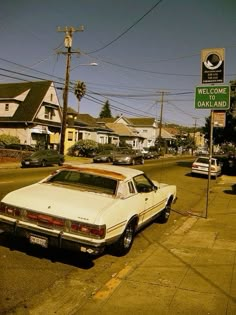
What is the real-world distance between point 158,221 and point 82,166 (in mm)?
3313

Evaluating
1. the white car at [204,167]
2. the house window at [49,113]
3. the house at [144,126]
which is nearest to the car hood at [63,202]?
the white car at [204,167]

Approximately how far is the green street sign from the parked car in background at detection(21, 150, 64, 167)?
19328mm

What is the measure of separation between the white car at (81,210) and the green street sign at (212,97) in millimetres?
3650

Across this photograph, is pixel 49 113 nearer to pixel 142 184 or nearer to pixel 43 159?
pixel 43 159

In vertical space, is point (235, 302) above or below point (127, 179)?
below

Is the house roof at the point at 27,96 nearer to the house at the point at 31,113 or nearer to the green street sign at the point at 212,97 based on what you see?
the house at the point at 31,113

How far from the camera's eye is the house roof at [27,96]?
139 ft

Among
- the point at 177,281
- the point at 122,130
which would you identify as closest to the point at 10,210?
the point at 177,281

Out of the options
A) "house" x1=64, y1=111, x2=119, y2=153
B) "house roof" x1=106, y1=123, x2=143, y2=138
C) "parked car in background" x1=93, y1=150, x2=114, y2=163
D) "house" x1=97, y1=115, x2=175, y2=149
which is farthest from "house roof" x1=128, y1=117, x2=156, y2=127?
"parked car in background" x1=93, y1=150, x2=114, y2=163

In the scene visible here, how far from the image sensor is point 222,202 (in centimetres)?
1427

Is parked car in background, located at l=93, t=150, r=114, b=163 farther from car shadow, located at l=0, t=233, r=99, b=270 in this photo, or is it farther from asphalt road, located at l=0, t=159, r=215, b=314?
car shadow, located at l=0, t=233, r=99, b=270

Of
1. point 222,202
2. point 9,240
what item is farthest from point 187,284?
point 222,202

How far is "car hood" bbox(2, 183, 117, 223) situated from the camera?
5793 mm

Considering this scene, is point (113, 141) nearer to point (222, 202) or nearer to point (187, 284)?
point (222, 202)
